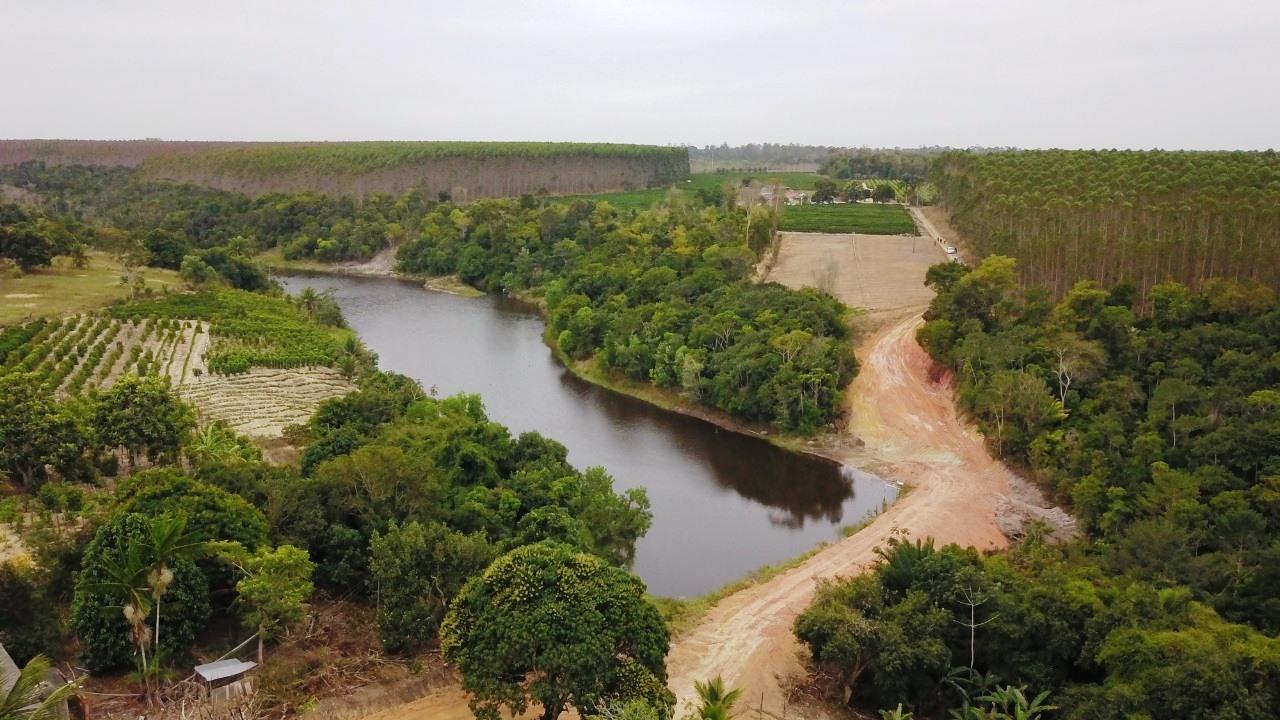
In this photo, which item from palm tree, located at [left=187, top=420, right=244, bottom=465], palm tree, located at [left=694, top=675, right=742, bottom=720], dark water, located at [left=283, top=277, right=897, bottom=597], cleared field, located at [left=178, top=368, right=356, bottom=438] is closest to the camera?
palm tree, located at [left=694, top=675, right=742, bottom=720]

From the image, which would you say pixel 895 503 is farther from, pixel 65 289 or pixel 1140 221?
pixel 65 289

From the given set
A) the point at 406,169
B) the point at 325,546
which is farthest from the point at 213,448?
the point at 406,169

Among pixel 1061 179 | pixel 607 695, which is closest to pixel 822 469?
pixel 607 695

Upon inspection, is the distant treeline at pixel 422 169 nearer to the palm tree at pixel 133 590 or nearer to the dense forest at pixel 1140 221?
the dense forest at pixel 1140 221

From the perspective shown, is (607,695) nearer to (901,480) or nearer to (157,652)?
(157,652)

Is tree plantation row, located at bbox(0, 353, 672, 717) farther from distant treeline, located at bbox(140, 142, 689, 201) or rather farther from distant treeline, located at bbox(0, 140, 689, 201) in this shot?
distant treeline, located at bbox(140, 142, 689, 201)

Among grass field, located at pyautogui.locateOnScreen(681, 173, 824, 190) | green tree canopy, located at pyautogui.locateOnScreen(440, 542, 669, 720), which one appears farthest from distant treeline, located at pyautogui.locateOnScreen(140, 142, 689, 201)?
green tree canopy, located at pyautogui.locateOnScreen(440, 542, 669, 720)
